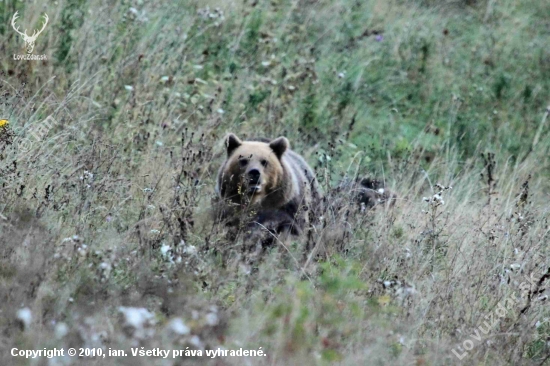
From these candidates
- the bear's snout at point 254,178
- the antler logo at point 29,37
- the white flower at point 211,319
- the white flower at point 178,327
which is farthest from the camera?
the antler logo at point 29,37

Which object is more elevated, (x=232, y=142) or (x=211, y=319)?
(x=211, y=319)

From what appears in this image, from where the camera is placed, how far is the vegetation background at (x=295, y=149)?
12.2 ft

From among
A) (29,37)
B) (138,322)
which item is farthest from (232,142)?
(138,322)

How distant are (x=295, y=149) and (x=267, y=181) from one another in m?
1.92

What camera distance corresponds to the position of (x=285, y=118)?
27.6ft

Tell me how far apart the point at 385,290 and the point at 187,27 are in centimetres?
529

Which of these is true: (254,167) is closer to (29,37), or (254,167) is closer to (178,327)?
(29,37)

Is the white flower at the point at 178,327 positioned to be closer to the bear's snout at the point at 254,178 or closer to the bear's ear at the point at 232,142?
the bear's snout at the point at 254,178

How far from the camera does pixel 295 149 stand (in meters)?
8.24

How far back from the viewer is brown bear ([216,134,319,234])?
621cm

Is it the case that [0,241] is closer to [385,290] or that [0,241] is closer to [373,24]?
[385,290]

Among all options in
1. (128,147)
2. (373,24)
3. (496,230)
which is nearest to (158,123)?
(128,147)

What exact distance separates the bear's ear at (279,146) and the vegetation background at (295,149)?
A: 0.37 meters

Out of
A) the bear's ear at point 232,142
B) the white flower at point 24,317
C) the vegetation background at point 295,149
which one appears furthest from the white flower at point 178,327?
the bear's ear at point 232,142
